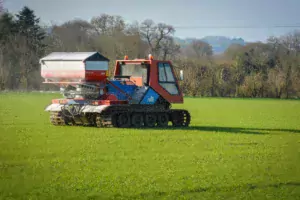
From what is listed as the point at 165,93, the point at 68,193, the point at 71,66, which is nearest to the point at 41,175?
the point at 68,193

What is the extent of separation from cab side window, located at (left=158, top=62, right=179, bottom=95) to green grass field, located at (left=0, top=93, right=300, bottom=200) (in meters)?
2.10

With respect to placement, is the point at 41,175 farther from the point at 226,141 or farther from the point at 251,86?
the point at 251,86

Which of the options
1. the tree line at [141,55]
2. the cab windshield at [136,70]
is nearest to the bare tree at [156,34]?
the tree line at [141,55]

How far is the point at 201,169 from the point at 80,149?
15.1 feet

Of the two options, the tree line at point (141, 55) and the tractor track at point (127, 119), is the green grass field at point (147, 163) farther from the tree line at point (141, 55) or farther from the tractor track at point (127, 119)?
the tree line at point (141, 55)

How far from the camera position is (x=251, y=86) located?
7019 centimetres

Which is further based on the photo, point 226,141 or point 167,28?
point 167,28

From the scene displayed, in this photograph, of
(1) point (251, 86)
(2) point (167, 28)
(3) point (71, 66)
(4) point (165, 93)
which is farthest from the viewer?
(2) point (167, 28)

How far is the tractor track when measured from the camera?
25703 mm

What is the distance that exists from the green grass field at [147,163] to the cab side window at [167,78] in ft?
6.88

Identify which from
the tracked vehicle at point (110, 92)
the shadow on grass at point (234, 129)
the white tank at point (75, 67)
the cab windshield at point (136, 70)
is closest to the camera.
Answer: the white tank at point (75, 67)

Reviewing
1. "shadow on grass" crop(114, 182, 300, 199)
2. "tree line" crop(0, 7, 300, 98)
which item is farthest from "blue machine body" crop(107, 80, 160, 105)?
"tree line" crop(0, 7, 300, 98)

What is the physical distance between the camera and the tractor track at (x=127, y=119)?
84.3 ft

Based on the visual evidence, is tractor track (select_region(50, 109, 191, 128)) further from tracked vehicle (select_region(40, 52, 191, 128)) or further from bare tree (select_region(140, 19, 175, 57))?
bare tree (select_region(140, 19, 175, 57))
